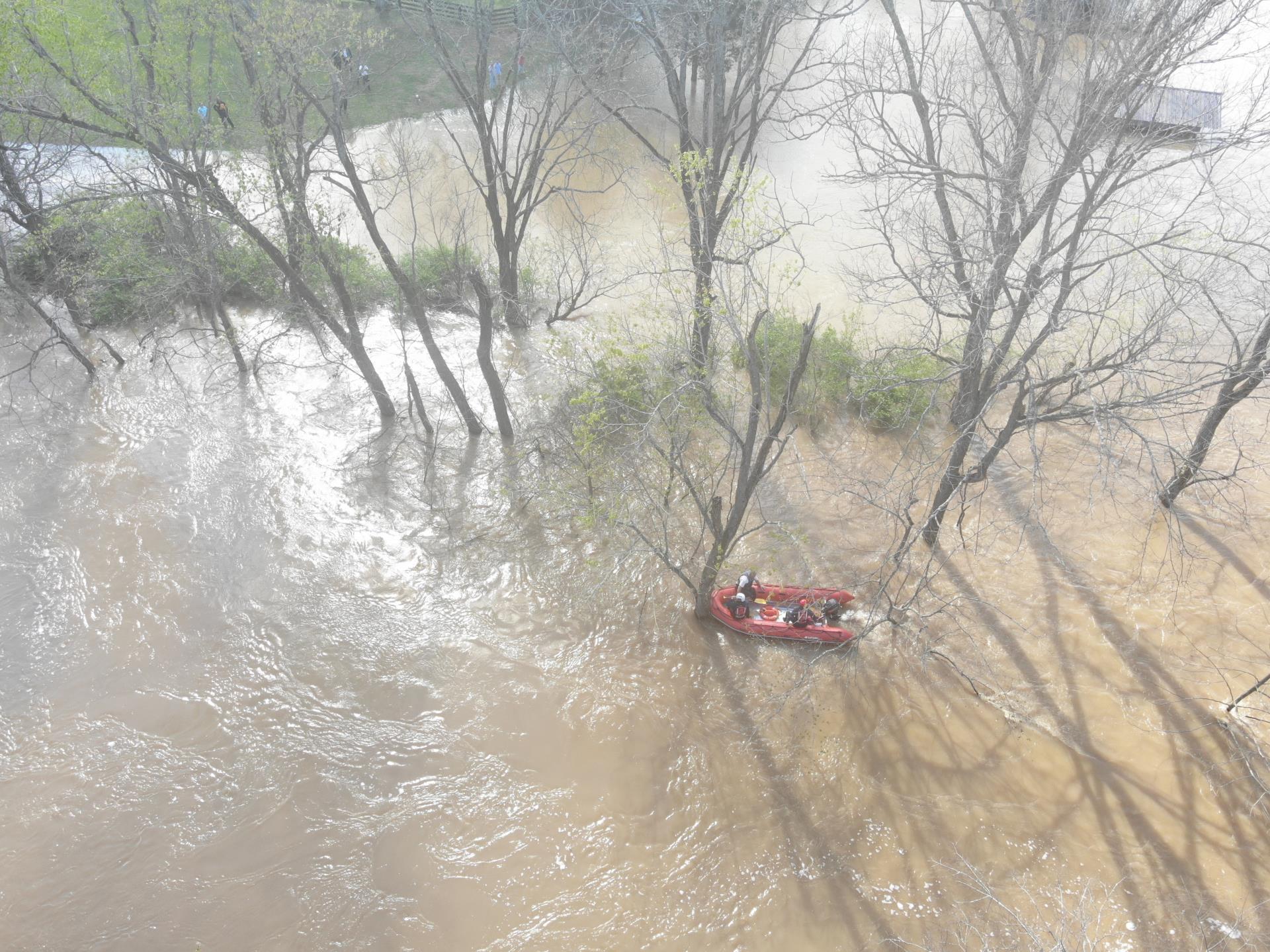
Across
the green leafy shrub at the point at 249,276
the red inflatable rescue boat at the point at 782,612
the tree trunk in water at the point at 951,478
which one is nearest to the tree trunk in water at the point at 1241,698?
the tree trunk in water at the point at 951,478

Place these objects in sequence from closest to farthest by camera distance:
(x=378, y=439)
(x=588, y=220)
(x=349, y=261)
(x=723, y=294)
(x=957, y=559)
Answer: (x=723, y=294) → (x=957, y=559) → (x=378, y=439) → (x=349, y=261) → (x=588, y=220)

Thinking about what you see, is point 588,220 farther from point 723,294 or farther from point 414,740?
point 414,740

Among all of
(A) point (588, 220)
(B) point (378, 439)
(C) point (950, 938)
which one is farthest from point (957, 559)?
(A) point (588, 220)

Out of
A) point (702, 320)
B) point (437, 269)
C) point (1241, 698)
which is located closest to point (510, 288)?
point (437, 269)

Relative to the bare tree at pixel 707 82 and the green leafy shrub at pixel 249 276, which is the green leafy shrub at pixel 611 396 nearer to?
the bare tree at pixel 707 82

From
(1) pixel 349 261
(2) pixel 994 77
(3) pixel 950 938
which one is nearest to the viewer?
(3) pixel 950 938

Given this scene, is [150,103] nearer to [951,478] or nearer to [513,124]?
[951,478]
